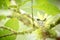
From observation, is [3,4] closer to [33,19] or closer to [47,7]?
[33,19]

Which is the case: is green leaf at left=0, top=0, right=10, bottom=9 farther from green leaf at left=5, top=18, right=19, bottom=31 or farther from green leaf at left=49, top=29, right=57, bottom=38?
green leaf at left=49, top=29, right=57, bottom=38

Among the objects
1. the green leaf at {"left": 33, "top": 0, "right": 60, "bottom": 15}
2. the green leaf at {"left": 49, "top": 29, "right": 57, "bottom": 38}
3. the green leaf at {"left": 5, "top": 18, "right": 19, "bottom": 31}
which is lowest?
the green leaf at {"left": 49, "top": 29, "right": 57, "bottom": 38}

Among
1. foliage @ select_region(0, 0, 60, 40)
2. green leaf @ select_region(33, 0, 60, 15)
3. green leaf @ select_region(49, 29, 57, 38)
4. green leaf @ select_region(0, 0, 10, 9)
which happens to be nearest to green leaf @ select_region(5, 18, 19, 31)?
foliage @ select_region(0, 0, 60, 40)

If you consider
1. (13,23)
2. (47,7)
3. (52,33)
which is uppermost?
(47,7)

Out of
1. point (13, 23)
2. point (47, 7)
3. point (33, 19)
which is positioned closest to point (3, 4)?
point (13, 23)

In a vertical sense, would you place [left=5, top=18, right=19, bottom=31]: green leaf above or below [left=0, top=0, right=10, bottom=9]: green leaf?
below

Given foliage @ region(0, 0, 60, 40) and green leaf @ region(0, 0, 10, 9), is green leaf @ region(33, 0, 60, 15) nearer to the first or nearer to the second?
foliage @ region(0, 0, 60, 40)

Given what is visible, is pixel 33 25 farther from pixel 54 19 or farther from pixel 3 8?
pixel 3 8

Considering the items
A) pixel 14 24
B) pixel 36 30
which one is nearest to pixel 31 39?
pixel 36 30

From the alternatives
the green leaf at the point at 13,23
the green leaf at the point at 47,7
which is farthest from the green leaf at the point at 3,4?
the green leaf at the point at 47,7
